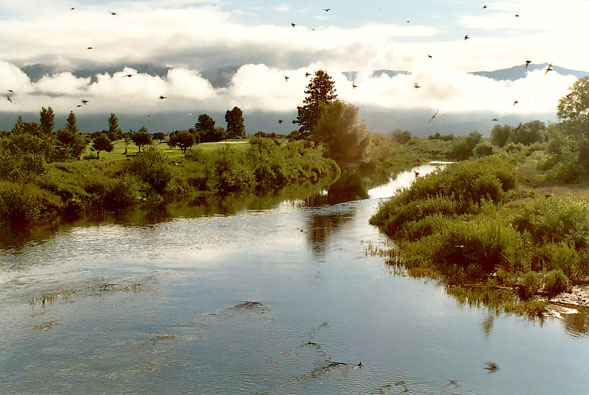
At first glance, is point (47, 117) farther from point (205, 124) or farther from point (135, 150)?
point (135, 150)

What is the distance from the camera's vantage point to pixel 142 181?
4766 centimetres

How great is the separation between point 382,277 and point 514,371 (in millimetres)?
8489

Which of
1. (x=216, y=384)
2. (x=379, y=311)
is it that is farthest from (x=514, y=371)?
(x=216, y=384)

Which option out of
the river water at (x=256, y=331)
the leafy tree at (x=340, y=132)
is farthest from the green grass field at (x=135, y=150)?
the river water at (x=256, y=331)

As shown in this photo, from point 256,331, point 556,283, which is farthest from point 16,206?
point 556,283

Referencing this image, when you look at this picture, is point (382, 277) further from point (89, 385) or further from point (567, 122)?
point (567, 122)

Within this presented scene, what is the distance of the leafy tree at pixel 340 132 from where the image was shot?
92312 mm

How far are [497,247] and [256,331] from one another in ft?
34.8

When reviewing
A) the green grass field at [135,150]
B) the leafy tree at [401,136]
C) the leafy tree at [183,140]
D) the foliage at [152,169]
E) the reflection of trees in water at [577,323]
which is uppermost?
the leafy tree at [401,136]

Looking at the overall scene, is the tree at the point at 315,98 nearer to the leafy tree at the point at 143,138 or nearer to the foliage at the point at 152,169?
the leafy tree at the point at 143,138

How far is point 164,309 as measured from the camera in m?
17.2

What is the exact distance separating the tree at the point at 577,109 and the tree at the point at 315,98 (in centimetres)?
6862

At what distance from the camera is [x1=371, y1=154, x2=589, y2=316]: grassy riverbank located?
17.9 m

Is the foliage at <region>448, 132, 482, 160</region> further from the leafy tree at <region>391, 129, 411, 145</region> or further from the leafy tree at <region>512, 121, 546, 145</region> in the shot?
the leafy tree at <region>391, 129, 411, 145</region>
